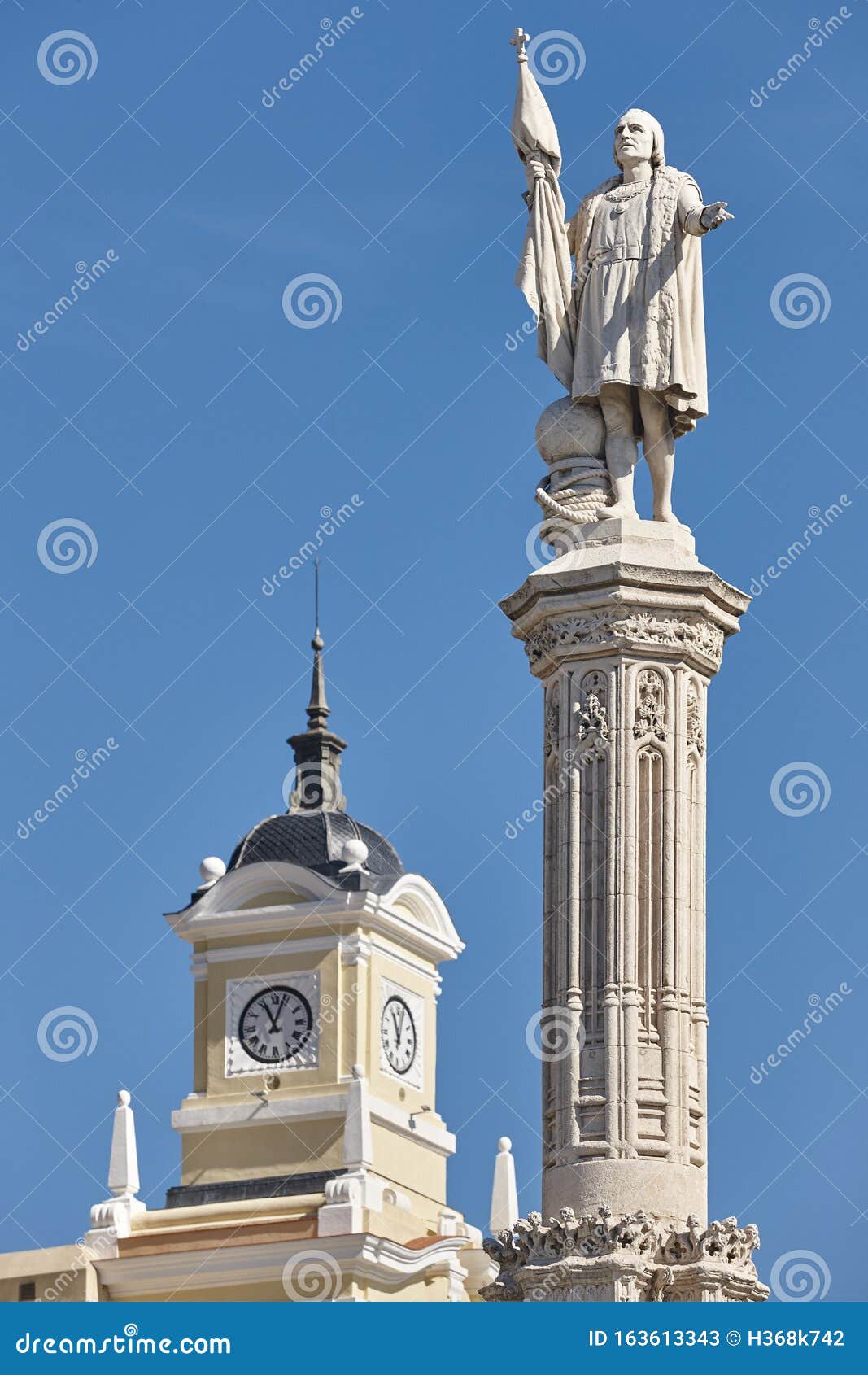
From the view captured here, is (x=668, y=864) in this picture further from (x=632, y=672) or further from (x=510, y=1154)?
(x=510, y=1154)

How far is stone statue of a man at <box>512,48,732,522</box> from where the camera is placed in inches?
850

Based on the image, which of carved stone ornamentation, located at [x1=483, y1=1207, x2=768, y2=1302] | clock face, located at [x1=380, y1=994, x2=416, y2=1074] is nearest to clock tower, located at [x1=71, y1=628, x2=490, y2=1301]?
clock face, located at [x1=380, y1=994, x2=416, y2=1074]

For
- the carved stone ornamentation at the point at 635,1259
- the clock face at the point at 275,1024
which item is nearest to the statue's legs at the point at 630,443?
the carved stone ornamentation at the point at 635,1259

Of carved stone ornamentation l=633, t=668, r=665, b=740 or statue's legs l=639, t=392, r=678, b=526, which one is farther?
statue's legs l=639, t=392, r=678, b=526

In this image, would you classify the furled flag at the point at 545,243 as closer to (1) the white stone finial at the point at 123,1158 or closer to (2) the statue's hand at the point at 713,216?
(2) the statue's hand at the point at 713,216

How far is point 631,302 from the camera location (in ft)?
71.2

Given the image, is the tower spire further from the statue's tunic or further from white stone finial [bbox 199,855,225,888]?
the statue's tunic

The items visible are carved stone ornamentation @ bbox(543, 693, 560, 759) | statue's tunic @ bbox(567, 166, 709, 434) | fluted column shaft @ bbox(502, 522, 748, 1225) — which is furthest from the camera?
statue's tunic @ bbox(567, 166, 709, 434)

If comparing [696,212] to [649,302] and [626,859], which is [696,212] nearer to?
[649,302]

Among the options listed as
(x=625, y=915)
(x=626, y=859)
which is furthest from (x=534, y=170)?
(x=625, y=915)

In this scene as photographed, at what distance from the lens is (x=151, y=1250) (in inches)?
2373

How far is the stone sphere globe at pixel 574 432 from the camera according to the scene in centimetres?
2170

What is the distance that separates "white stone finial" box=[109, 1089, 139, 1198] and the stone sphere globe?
4051 centimetres

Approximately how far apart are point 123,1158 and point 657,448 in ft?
137
